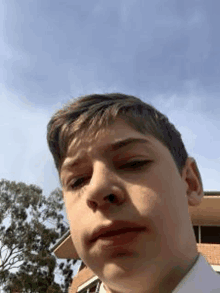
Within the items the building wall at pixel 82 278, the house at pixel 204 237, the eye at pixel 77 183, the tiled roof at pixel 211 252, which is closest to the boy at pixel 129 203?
the eye at pixel 77 183

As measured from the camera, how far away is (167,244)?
103cm

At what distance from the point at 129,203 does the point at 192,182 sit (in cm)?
56

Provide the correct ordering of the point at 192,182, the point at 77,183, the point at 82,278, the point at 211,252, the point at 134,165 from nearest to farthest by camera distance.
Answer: the point at 134,165 → the point at 77,183 → the point at 192,182 → the point at 211,252 → the point at 82,278


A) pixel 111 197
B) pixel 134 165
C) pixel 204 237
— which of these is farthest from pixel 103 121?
pixel 204 237

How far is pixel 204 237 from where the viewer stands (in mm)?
13352

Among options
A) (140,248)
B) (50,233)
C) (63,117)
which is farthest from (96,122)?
(50,233)

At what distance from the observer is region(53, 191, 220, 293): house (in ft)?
36.9

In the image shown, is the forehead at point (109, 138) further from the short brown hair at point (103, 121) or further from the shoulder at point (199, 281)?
the shoulder at point (199, 281)

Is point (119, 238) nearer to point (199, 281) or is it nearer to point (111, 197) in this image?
point (111, 197)

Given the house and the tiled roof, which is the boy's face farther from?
the tiled roof

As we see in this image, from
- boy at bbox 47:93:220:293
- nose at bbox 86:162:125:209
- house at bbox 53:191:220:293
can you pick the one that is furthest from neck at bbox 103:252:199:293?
house at bbox 53:191:220:293

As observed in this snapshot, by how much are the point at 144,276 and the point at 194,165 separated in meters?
0.72

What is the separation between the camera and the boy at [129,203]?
1001 mm

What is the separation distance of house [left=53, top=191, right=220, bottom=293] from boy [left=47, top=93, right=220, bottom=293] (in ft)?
31.4
